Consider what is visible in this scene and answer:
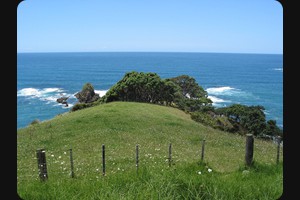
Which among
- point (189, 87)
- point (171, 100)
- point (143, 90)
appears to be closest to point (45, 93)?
point (189, 87)

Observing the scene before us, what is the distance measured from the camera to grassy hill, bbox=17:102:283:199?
4672mm

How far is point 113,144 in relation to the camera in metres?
23.4

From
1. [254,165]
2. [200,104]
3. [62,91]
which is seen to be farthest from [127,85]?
[62,91]

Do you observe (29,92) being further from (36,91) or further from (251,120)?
(251,120)

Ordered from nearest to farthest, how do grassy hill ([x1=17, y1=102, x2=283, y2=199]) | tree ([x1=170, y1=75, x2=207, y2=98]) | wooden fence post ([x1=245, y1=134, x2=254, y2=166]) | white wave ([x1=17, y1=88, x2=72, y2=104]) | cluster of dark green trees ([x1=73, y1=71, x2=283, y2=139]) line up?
grassy hill ([x1=17, y1=102, x2=283, y2=199]) < wooden fence post ([x1=245, y1=134, x2=254, y2=166]) < cluster of dark green trees ([x1=73, y1=71, x2=283, y2=139]) < tree ([x1=170, y1=75, x2=207, y2=98]) < white wave ([x1=17, y1=88, x2=72, y2=104])

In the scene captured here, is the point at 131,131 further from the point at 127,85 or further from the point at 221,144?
the point at 127,85

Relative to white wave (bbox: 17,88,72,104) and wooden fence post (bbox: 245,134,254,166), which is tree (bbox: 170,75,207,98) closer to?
white wave (bbox: 17,88,72,104)

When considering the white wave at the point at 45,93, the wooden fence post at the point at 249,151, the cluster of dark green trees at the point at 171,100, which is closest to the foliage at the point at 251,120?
the cluster of dark green trees at the point at 171,100

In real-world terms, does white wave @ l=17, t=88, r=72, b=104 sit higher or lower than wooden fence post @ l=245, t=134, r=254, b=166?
lower

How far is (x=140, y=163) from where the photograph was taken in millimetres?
13867

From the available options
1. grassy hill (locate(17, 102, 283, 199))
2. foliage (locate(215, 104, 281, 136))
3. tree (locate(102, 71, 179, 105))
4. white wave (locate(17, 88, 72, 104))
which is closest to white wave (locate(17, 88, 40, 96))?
white wave (locate(17, 88, 72, 104))
